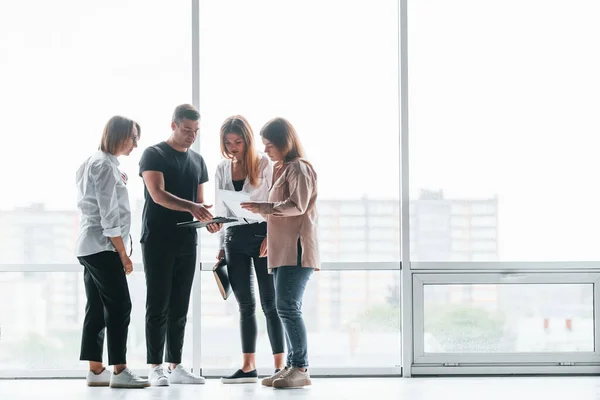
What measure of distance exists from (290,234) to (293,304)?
1.13 ft

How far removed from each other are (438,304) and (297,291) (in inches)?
40.0


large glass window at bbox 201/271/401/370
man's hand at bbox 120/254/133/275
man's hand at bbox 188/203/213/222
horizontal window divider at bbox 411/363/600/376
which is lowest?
horizontal window divider at bbox 411/363/600/376

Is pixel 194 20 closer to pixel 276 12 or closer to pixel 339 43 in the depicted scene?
pixel 276 12

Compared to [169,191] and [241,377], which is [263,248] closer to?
[169,191]

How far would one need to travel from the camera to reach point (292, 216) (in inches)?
146

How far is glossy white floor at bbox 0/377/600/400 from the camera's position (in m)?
3.53

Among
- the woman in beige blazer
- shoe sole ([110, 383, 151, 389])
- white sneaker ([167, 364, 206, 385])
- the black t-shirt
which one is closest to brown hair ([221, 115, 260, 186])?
the woman in beige blazer

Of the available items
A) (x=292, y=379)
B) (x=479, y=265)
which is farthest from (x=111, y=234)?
(x=479, y=265)

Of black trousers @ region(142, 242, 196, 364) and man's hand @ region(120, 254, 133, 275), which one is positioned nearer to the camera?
man's hand @ region(120, 254, 133, 275)

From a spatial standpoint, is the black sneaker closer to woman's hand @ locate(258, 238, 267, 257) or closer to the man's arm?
woman's hand @ locate(258, 238, 267, 257)

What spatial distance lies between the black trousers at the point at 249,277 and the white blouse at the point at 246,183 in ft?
0.28

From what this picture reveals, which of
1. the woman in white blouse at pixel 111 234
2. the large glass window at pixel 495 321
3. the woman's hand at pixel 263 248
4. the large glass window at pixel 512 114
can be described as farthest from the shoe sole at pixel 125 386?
the large glass window at pixel 512 114

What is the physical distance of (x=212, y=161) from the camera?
428 centimetres

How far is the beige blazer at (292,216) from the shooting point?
365 centimetres
